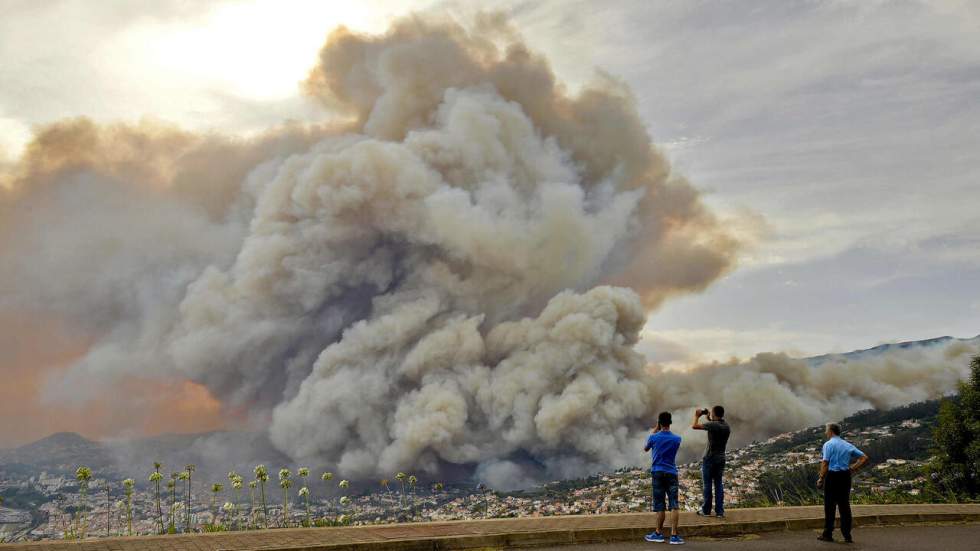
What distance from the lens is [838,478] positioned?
46.2ft

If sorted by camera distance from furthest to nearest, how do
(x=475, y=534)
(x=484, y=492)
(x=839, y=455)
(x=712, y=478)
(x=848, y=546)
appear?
(x=484, y=492)
(x=712, y=478)
(x=839, y=455)
(x=848, y=546)
(x=475, y=534)

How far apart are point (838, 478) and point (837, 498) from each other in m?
0.36

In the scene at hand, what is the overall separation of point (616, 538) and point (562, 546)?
1221 mm

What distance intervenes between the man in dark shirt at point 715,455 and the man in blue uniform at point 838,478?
6.85 feet

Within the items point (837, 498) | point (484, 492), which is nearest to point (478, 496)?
point (484, 492)

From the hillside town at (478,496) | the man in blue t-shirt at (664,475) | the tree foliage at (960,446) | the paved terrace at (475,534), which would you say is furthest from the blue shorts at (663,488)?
the hillside town at (478,496)

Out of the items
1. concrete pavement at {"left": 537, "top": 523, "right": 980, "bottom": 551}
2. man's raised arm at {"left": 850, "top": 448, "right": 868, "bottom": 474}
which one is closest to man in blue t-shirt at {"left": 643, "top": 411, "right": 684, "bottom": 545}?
concrete pavement at {"left": 537, "top": 523, "right": 980, "bottom": 551}

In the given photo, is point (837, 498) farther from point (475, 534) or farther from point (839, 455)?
point (475, 534)

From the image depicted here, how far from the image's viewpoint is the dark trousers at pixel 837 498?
553 inches

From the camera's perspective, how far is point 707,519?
51.8 feet

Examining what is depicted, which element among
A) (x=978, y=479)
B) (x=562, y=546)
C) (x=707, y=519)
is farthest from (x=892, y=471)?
(x=562, y=546)

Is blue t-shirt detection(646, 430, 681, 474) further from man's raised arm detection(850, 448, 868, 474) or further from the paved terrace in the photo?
man's raised arm detection(850, 448, 868, 474)

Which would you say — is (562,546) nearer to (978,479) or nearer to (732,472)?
(978,479)

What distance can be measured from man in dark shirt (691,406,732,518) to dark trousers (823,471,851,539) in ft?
7.10
